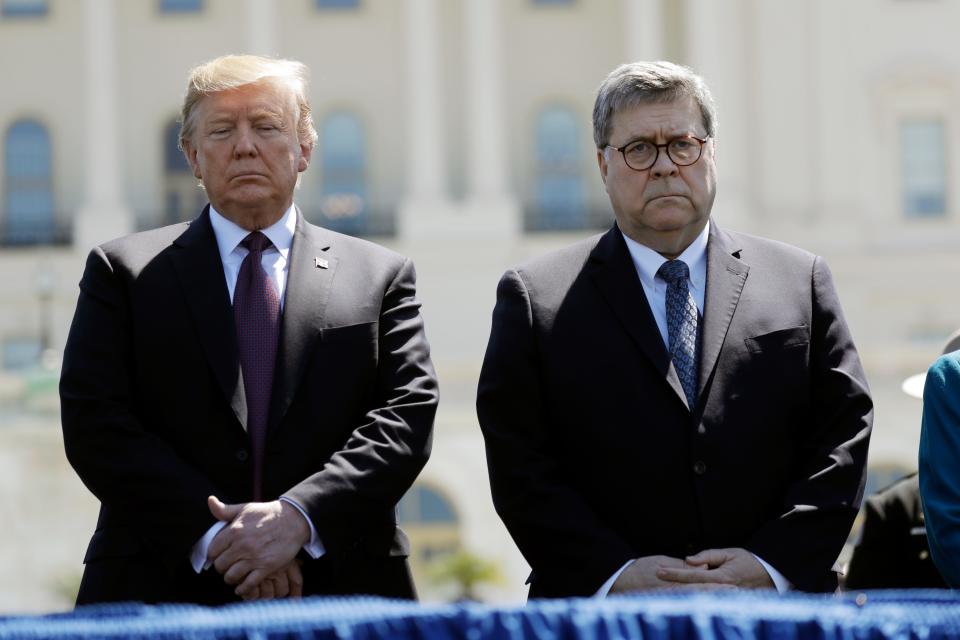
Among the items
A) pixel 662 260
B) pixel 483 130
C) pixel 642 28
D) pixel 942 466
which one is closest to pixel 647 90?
pixel 662 260

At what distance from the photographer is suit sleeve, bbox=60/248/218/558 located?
446 cm

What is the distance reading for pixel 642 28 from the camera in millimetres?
39062

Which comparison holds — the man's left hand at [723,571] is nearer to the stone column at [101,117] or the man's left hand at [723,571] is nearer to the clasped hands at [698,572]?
the clasped hands at [698,572]

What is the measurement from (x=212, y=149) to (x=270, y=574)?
4.03 feet

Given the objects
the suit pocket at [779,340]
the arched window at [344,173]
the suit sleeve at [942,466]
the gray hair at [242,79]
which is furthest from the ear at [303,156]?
the arched window at [344,173]

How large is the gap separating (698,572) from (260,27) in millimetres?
35619

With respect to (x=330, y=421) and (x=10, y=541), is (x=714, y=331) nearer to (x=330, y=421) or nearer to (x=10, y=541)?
(x=330, y=421)

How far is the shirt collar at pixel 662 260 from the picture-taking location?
4836 millimetres

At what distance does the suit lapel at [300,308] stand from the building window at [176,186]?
34601 millimetres

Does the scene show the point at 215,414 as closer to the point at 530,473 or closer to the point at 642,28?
the point at 530,473

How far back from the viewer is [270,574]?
438 cm

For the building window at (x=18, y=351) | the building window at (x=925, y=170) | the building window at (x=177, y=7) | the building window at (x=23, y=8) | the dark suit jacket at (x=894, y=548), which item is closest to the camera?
the dark suit jacket at (x=894, y=548)

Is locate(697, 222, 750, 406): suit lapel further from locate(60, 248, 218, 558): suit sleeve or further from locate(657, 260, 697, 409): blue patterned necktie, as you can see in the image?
locate(60, 248, 218, 558): suit sleeve

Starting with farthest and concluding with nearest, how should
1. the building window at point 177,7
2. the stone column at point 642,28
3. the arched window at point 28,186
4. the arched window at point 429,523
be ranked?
the building window at point 177,7, the arched window at point 28,186, the stone column at point 642,28, the arched window at point 429,523
